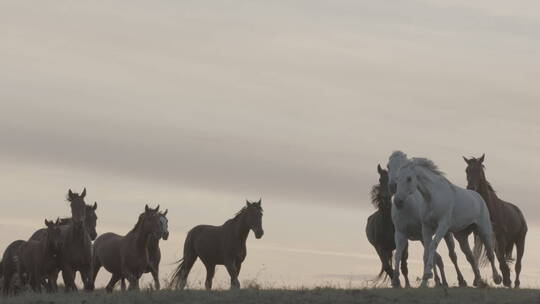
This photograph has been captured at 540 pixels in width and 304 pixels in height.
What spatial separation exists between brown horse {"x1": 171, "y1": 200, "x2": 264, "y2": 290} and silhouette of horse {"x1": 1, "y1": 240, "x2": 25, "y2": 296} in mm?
3495

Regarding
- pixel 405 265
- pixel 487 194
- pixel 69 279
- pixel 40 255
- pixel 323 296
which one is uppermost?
pixel 487 194

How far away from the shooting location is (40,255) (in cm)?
2395

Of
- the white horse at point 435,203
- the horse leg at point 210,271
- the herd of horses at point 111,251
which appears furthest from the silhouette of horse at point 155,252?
the white horse at point 435,203

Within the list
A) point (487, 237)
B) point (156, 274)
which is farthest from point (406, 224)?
point (156, 274)

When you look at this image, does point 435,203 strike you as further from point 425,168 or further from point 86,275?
point 86,275

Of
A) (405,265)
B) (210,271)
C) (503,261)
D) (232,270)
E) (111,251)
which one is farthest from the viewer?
(210,271)

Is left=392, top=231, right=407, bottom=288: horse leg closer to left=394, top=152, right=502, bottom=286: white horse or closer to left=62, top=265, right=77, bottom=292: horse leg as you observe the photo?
left=394, top=152, right=502, bottom=286: white horse

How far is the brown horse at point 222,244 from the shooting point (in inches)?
1041

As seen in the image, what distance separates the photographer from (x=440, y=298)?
1856 cm

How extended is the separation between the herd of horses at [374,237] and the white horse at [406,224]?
0.06 feet

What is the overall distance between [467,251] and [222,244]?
7.03 meters

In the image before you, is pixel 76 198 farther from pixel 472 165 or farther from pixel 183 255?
pixel 472 165

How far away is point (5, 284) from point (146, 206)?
4521mm

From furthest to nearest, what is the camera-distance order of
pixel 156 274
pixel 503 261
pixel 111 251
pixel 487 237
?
pixel 111 251, pixel 156 274, pixel 503 261, pixel 487 237
